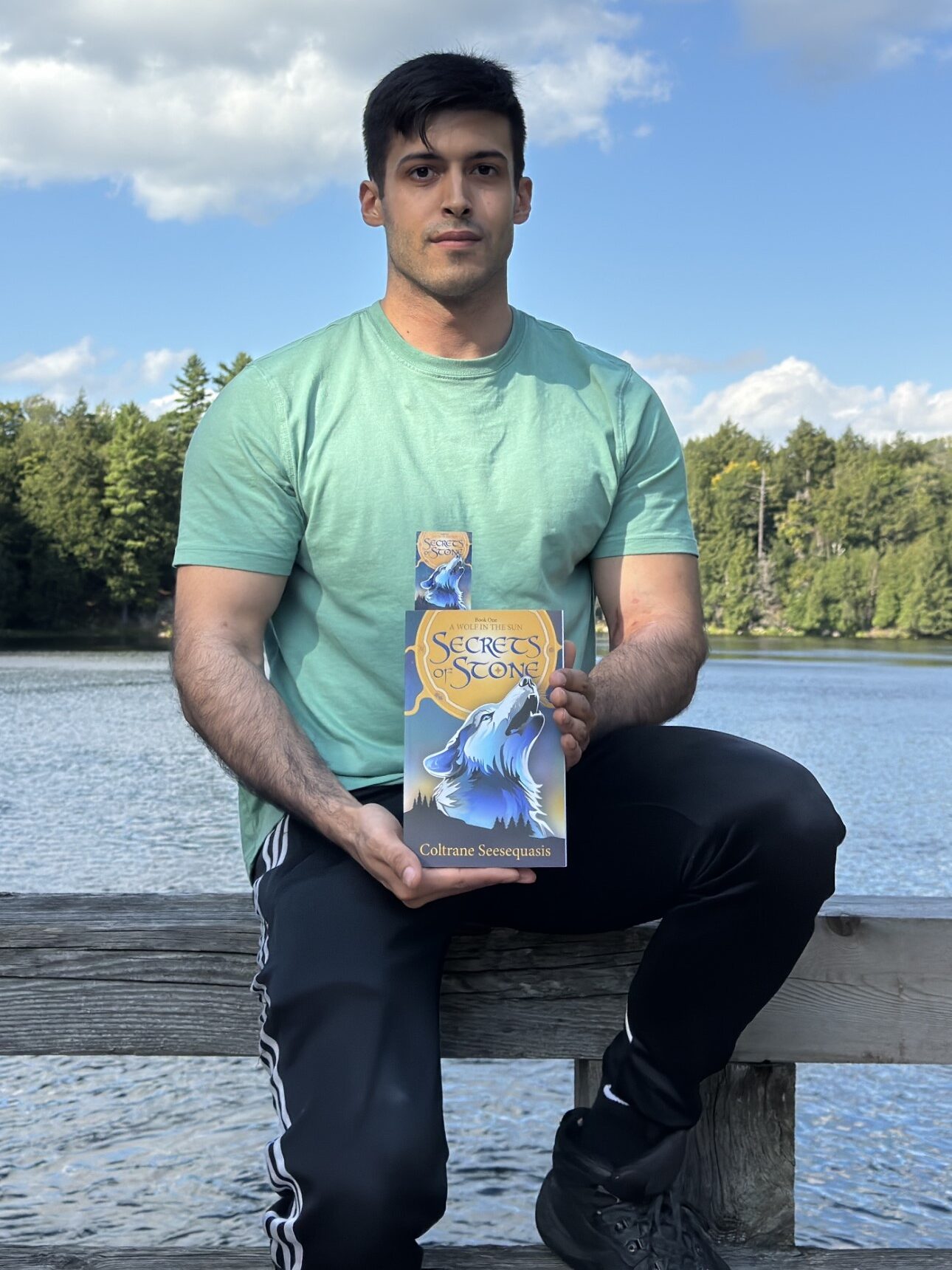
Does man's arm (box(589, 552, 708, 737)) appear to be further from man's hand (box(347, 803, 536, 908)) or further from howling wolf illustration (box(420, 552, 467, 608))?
man's hand (box(347, 803, 536, 908))

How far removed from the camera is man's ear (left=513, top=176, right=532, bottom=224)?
2.47 metres

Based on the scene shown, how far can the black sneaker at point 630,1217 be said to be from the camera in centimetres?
188

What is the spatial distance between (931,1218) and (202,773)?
31.7ft

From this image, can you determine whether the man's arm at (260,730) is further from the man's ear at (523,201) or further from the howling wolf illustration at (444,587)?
the man's ear at (523,201)

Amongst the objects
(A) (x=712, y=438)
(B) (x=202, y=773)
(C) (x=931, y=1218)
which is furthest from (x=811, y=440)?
(C) (x=931, y=1218)

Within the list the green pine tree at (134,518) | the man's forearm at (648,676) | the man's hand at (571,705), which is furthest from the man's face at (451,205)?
the green pine tree at (134,518)

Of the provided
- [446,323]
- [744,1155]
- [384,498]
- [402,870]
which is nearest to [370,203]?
[446,323]

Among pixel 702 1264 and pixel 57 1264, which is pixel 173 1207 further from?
pixel 702 1264

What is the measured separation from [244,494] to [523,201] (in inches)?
31.3

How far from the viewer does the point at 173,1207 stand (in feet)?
11.8

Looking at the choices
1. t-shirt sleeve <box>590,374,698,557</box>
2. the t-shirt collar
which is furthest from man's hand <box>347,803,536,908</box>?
the t-shirt collar

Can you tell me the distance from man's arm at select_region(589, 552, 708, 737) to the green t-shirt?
31mm

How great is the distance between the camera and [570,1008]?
204 centimetres

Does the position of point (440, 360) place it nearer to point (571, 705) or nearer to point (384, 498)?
point (384, 498)
